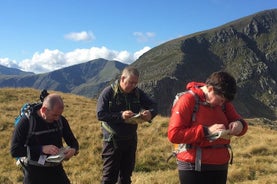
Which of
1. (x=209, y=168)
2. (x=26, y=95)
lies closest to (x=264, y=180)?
(x=209, y=168)

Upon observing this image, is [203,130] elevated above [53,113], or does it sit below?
below

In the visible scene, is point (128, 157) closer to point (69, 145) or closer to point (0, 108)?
point (69, 145)

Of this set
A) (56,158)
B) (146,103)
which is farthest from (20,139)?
(146,103)

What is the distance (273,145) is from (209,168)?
1047cm

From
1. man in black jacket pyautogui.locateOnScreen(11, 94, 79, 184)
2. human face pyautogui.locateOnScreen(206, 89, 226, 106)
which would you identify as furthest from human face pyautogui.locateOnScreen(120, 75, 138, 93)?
human face pyautogui.locateOnScreen(206, 89, 226, 106)

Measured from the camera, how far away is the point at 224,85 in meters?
4.93

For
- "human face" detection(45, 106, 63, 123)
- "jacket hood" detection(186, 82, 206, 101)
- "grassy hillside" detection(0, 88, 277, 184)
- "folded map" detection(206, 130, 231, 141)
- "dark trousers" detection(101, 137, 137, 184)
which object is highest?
"jacket hood" detection(186, 82, 206, 101)

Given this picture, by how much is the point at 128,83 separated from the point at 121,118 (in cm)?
61

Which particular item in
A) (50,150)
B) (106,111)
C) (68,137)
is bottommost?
(50,150)

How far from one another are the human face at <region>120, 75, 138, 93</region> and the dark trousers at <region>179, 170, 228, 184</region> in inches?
80.3

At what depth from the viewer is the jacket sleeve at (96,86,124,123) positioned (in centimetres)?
693

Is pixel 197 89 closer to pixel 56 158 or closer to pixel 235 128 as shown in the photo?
pixel 235 128

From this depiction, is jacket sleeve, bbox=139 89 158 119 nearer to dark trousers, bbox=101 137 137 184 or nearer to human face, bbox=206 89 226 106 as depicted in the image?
dark trousers, bbox=101 137 137 184

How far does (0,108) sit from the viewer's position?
876 inches
